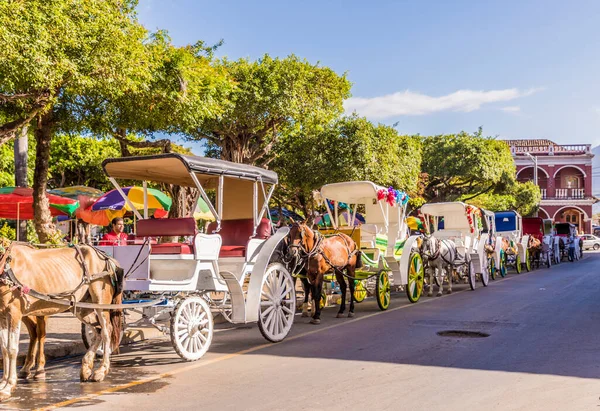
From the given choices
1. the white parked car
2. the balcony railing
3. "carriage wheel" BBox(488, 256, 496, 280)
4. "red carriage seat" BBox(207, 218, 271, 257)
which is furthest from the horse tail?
the balcony railing

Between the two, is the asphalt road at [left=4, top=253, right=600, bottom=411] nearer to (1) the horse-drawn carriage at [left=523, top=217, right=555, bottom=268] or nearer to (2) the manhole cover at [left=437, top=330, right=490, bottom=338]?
(2) the manhole cover at [left=437, top=330, right=490, bottom=338]

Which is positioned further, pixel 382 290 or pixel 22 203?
pixel 22 203

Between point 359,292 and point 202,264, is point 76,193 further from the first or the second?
point 202,264

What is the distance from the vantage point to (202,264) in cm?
823

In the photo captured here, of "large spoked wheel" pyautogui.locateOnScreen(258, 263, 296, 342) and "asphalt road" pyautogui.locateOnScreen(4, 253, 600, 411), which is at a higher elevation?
"large spoked wheel" pyautogui.locateOnScreen(258, 263, 296, 342)

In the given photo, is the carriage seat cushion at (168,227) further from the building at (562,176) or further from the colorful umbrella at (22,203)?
the building at (562,176)

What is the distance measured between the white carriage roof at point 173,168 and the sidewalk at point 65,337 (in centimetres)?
241

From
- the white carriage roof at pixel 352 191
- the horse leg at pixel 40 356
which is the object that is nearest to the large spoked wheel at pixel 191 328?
the horse leg at pixel 40 356

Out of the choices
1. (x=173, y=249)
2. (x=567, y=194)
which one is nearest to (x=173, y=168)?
(x=173, y=249)

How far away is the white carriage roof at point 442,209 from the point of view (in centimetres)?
2005

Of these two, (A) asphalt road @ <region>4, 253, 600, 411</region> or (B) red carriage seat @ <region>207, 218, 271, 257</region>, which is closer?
(A) asphalt road @ <region>4, 253, 600, 411</region>

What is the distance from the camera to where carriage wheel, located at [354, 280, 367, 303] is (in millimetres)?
14255

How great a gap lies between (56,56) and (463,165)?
33.0m

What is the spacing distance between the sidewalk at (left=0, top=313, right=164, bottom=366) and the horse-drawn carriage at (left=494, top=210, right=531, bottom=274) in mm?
17661
